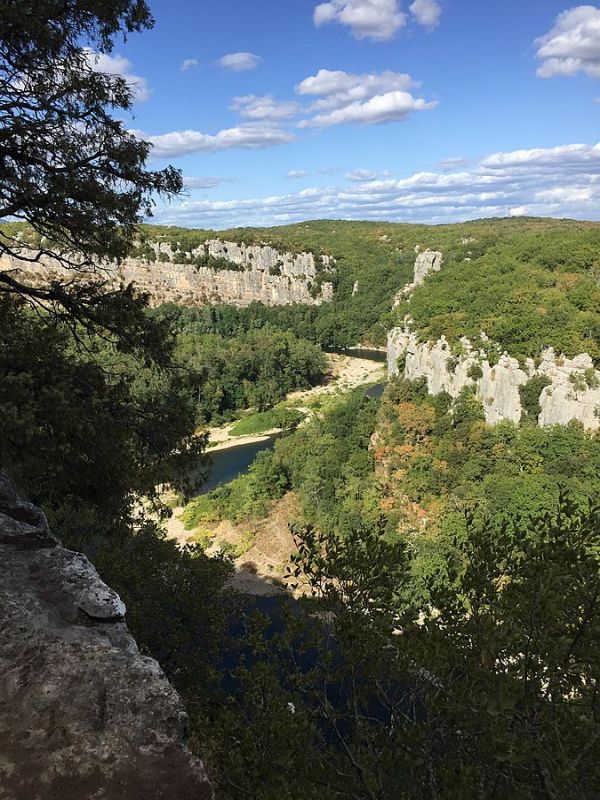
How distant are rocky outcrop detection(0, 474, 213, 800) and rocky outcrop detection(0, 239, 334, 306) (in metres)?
94.3

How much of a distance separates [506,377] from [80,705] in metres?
28.5

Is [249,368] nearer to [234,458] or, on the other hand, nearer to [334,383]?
[334,383]

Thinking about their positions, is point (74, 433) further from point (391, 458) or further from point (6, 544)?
point (391, 458)

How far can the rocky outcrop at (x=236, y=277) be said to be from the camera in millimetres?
96750

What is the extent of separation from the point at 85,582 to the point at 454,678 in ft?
11.9

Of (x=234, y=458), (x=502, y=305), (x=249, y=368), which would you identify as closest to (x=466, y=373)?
(x=502, y=305)

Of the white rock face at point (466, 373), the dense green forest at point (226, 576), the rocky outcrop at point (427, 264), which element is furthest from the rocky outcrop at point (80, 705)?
the rocky outcrop at point (427, 264)

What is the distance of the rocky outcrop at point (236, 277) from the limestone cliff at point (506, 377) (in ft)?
210

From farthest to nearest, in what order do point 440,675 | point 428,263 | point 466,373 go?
point 428,263 → point 466,373 → point 440,675

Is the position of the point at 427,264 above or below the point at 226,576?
above

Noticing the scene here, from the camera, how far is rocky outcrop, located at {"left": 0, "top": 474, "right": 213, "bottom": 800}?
10.5 ft

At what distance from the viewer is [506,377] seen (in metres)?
29.0

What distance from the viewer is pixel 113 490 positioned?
790 centimetres

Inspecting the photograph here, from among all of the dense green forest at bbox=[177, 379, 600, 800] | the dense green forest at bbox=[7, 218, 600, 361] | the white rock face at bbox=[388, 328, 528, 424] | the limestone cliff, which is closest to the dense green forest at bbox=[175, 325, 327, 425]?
the dense green forest at bbox=[7, 218, 600, 361]
